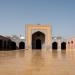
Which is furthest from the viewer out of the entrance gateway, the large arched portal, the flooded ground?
the large arched portal

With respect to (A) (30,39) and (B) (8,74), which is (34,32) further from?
(B) (8,74)

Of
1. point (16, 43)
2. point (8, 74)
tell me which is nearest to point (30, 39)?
point (16, 43)

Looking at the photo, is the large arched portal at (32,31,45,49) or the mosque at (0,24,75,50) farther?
the large arched portal at (32,31,45,49)

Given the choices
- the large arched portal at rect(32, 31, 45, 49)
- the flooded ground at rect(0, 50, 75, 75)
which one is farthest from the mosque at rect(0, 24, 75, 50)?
the flooded ground at rect(0, 50, 75, 75)

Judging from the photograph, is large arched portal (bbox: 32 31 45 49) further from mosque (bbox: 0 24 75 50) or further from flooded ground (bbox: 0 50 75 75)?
flooded ground (bbox: 0 50 75 75)

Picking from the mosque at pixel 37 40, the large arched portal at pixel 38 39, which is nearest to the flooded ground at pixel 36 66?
the mosque at pixel 37 40

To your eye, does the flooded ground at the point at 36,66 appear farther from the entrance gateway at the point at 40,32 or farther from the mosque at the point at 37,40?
the mosque at the point at 37,40

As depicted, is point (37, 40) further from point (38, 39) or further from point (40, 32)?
point (40, 32)

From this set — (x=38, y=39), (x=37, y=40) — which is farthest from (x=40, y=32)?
(x=37, y=40)

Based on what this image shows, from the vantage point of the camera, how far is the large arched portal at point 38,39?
3303cm

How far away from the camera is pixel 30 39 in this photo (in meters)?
31.5

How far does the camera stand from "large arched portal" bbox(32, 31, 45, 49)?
1300 inches

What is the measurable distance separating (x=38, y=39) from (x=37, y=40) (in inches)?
16.6

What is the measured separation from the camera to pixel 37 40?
3372 centimetres
